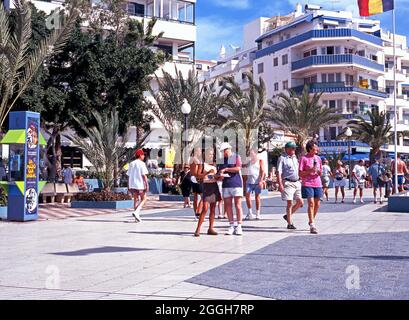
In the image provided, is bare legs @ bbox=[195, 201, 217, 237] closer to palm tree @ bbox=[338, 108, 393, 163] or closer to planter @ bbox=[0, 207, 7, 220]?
planter @ bbox=[0, 207, 7, 220]

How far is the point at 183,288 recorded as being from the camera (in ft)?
18.8

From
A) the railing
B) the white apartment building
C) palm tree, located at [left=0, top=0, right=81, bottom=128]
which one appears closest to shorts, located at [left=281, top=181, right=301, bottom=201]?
palm tree, located at [left=0, top=0, right=81, bottom=128]

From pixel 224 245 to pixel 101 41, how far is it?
58.6 ft

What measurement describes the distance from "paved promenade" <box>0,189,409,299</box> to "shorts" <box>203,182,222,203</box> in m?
0.73

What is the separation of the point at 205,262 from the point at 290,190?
3839 millimetres

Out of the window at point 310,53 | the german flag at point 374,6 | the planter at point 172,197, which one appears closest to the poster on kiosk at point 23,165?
the planter at point 172,197

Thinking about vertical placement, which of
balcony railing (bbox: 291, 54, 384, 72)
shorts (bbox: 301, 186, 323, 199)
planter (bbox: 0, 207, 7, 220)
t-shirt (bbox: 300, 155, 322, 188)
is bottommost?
planter (bbox: 0, 207, 7, 220)

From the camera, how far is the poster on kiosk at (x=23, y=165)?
45.0ft

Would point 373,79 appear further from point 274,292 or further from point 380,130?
point 274,292

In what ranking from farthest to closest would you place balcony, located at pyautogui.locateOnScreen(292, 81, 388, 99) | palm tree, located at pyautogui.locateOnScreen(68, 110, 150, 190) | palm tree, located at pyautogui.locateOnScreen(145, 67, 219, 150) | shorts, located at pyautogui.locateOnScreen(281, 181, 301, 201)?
balcony, located at pyautogui.locateOnScreen(292, 81, 388, 99)
palm tree, located at pyautogui.locateOnScreen(145, 67, 219, 150)
palm tree, located at pyautogui.locateOnScreen(68, 110, 150, 190)
shorts, located at pyautogui.locateOnScreen(281, 181, 301, 201)

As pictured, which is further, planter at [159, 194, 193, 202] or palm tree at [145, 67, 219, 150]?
palm tree at [145, 67, 219, 150]

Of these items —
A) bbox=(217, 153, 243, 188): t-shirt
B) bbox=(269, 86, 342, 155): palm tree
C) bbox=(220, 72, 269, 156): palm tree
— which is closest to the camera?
bbox=(217, 153, 243, 188): t-shirt

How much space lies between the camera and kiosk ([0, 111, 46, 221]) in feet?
45.0

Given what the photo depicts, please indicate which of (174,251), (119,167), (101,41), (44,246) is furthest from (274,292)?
(101,41)
